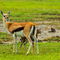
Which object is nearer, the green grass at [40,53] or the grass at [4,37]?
the green grass at [40,53]

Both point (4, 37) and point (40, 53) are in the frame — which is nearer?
point (40, 53)

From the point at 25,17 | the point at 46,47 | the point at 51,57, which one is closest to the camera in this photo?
the point at 51,57

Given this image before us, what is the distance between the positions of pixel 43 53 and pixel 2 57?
5.01 ft

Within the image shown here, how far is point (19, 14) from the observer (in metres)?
21.1

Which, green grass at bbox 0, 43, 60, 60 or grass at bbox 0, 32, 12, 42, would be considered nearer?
green grass at bbox 0, 43, 60, 60

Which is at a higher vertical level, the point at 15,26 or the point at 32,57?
the point at 15,26

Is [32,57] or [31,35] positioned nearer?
[32,57]

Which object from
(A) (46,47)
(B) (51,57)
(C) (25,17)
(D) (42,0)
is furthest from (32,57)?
(D) (42,0)

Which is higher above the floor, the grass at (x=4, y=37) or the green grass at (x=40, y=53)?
the green grass at (x=40, y=53)

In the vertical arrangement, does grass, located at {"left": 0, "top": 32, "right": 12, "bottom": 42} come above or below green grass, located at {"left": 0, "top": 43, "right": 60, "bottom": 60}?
below

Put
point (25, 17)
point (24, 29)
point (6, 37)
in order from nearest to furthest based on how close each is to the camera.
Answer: point (24, 29) → point (6, 37) → point (25, 17)

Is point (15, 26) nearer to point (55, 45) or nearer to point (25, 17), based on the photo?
point (55, 45)

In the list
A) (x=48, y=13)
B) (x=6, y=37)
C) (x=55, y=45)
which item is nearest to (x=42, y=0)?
(x=48, y=13)

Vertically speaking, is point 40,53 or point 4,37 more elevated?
point 40,53
